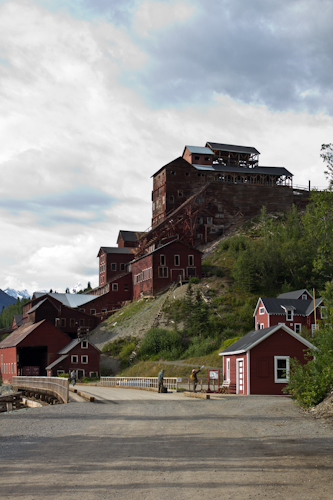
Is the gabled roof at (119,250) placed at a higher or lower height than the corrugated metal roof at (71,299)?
higher

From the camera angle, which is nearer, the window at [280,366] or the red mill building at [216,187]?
the window at [280,366]

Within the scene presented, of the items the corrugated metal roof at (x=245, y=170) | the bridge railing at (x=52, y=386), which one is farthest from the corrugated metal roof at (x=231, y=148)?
the bridge railing at (x=52, y=386)

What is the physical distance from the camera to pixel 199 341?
65.4m

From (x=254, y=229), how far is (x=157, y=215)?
2029 centimetres

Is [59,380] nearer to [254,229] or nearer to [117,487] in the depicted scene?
[117,487]

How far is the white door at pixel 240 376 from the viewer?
1467 inches

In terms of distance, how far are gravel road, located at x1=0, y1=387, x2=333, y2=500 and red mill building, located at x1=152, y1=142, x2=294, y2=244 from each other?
80.2 metres

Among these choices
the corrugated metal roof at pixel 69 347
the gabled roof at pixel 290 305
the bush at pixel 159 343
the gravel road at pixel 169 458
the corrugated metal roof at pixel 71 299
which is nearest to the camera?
the gravel road at pixel 169 458

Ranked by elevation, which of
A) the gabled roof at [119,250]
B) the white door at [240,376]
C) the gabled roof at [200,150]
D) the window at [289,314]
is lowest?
the white door at [240,376]

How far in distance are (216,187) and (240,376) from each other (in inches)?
2834

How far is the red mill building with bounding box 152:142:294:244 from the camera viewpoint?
102938 millimetres

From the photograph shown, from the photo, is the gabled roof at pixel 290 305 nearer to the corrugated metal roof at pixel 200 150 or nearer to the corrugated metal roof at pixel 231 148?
the corrugated metal roof at pixel 200 150

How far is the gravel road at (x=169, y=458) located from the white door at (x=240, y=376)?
16398 mm

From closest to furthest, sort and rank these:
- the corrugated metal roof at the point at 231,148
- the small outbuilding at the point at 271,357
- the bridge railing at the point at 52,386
→ the bridge railing at the point at 52,386
the small outbuilding at the point at 271,357
the corrugated metal roof at the point at 231,148
